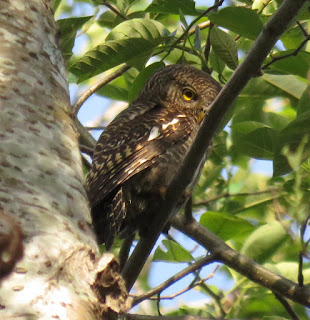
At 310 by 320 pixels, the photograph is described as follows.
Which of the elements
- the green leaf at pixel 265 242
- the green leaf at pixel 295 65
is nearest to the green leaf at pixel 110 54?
the green leaf at pixel 295 65

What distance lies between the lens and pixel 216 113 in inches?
94.4

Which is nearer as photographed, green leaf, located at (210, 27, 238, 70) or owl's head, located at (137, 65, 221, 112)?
green leaf, located at (210, 27, 238, 70)

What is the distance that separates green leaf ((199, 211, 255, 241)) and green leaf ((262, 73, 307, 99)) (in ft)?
2.28

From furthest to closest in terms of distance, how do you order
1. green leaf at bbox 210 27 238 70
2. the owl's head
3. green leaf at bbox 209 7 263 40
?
the owl's head → green leaf at bbox 210 27 238 70 → green leaf at bbox 209 7 263 40

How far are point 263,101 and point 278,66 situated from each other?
88 cm

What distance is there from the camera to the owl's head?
13.7 feet

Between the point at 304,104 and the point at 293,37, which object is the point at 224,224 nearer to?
the point at 304,104

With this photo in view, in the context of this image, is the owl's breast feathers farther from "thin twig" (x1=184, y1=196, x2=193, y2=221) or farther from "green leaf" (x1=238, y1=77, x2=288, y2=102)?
"green leaf" (x1=238, y1=77, x2=288, y2=102)

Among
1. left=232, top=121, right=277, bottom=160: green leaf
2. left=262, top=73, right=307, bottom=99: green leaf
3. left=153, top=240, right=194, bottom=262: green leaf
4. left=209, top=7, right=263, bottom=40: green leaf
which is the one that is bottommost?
left=153, top=240, right=194, bottom=262: green leaf

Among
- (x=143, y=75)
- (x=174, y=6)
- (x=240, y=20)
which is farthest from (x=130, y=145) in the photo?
(x=240, y=20)

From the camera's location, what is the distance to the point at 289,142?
285 centimetres

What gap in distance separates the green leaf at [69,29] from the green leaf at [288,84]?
38.7 inches

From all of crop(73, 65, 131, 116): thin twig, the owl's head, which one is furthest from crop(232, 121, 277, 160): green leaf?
the owl's head

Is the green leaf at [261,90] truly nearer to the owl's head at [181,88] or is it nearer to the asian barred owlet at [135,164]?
the asian barred owlet at [135,164]
